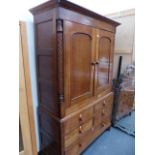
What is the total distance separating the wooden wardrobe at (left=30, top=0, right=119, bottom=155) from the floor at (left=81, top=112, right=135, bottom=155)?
194mm

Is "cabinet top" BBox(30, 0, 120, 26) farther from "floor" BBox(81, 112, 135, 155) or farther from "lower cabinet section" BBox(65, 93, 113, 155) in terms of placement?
"floor" BBox(81, 112, 135, 155)

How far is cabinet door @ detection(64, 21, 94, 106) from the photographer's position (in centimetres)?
121

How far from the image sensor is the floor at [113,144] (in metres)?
1.78

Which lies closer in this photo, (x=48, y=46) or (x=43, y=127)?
(x=48, y=46)

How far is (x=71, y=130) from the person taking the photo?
4.67 ft

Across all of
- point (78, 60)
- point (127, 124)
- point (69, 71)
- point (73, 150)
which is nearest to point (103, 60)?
point (78, 60)

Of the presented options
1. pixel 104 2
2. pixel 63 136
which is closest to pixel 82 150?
pixel 63 136

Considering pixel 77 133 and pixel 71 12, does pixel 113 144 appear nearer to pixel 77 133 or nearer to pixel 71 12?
pixel 77 133

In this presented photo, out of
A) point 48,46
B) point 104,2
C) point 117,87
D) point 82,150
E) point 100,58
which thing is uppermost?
point 104,2

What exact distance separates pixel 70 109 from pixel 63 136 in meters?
0.27

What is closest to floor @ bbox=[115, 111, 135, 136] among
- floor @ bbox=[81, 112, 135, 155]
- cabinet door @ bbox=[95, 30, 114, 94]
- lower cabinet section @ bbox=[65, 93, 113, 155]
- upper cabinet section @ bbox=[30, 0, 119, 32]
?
floor @ bbox=[81, 112, 135, 155]
